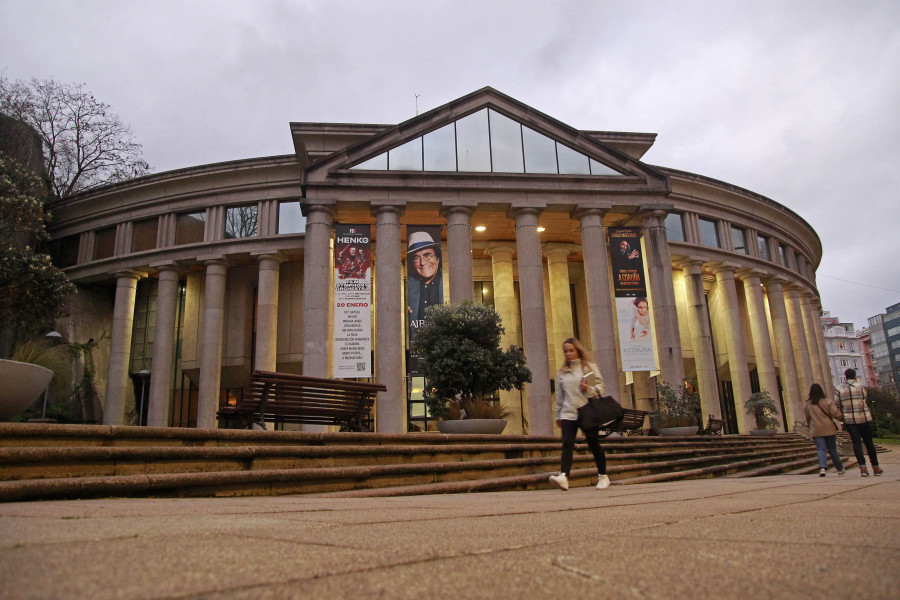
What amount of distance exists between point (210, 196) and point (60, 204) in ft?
31.0

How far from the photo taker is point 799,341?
3672cm

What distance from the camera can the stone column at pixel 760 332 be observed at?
107 feet

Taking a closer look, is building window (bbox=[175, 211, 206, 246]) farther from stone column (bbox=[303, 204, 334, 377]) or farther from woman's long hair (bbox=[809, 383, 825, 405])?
woman's long hair (bbox=[809, 383, 825, 405])

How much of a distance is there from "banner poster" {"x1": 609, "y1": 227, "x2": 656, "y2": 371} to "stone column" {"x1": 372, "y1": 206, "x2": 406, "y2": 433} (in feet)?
27.6

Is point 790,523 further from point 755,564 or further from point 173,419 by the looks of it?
point 173,419

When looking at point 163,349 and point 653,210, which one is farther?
point 163,349

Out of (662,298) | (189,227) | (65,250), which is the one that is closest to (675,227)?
(662,298)

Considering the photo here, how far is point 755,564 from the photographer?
1.88 meters

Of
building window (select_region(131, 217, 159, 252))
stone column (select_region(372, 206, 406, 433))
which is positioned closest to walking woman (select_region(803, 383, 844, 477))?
stone column (select_region(372, 206, 406, 433))

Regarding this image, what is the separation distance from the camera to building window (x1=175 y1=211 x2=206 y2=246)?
3159 centimetres

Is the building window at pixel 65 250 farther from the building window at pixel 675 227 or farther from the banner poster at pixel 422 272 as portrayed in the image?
the building window at pixel 675 227

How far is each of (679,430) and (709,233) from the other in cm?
1667

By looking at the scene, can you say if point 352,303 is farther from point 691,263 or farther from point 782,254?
point 782,254

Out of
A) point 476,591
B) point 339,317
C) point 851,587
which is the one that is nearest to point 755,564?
point 851,587
